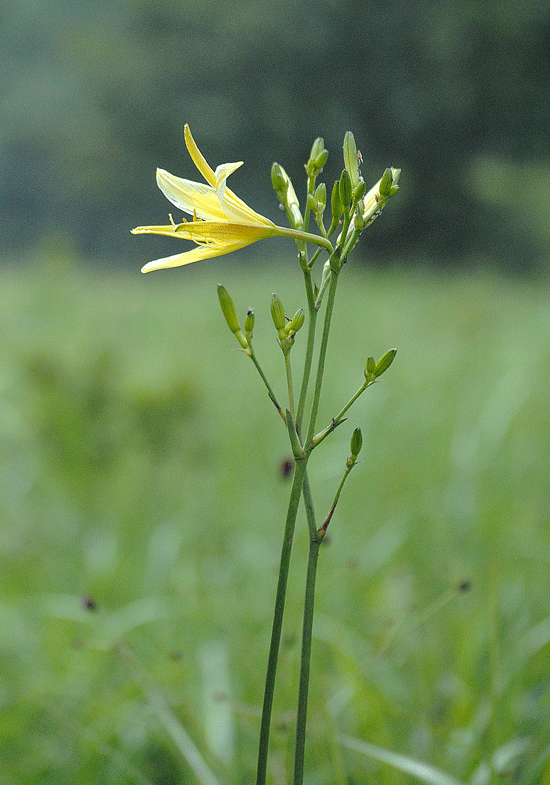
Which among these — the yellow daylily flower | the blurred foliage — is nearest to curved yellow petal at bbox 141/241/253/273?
the yellow daylily flower

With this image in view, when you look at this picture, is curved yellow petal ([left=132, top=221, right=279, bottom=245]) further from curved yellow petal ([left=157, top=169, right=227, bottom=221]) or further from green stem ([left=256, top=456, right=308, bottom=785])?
green stem ([left=256, top=456, right=308, bottom=785])

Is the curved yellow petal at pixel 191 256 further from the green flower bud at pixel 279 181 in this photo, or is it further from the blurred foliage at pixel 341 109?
the blurred foliage at pixel 341 109

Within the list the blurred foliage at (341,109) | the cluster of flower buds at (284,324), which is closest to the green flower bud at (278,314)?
the cluster of flower buds at (284,324)

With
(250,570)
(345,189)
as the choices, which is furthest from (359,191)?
(250,570)

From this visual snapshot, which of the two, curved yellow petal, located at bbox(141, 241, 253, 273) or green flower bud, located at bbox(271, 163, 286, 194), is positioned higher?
green flower bud, located at bbox(271, 163, 286, 194)

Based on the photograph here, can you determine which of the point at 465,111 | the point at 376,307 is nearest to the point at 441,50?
the point at 465,111
